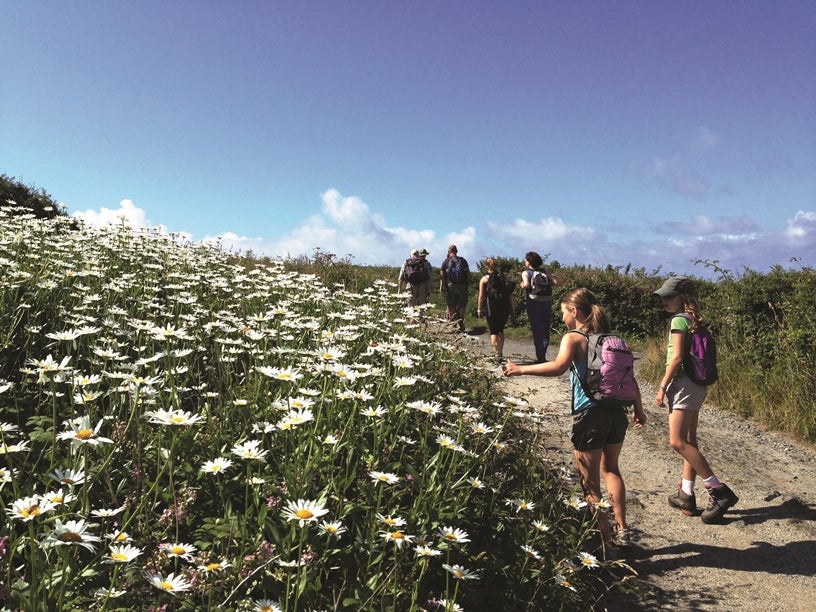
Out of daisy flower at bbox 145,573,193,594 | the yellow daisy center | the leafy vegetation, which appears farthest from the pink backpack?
the yellow daisy center

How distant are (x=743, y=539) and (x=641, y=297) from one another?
33.8ft

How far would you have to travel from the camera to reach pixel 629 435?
7.01 metres

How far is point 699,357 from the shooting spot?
4691 millimetres

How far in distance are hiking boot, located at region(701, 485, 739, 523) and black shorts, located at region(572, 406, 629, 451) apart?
1.54 meters

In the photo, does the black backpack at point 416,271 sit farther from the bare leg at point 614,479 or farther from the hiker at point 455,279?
the bare leg at point 614,479

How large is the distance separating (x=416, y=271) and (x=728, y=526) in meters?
7.25

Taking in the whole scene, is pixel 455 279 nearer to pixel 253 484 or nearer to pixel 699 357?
pixel 699 357

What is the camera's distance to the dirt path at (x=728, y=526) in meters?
3.88

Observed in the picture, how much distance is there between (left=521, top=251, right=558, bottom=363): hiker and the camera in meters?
9.33

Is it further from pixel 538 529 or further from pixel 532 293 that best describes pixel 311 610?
pixel 532 293

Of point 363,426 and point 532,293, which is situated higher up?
point 532,293

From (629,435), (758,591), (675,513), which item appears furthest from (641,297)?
(758,591)

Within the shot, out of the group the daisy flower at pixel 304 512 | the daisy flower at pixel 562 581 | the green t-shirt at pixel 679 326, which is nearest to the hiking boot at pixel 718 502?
the green t-shirt at pixel 679 326

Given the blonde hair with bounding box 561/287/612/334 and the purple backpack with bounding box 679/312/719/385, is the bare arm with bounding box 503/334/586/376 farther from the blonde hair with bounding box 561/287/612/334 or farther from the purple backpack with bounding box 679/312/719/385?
the purple backpack with bounding box 679/312/719/385
